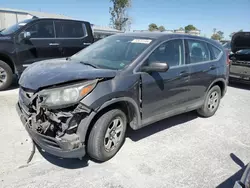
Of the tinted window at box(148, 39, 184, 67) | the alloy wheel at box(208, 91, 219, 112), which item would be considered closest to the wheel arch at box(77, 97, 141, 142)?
the tinted window at box(148, 39, 184, 67)

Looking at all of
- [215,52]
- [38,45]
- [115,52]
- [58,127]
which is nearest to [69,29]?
[38,45]

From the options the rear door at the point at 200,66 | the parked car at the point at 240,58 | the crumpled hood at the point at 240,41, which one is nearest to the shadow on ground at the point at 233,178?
the rear door at the point at 200,66

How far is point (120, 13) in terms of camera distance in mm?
28922

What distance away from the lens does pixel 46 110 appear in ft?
8.74

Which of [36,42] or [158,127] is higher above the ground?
[36,42]

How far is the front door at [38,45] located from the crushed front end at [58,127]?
12.8 ft

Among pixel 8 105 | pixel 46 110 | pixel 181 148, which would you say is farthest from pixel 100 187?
pixel 8 105

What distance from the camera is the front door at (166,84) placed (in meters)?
3.41

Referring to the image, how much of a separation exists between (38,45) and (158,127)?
169 inches

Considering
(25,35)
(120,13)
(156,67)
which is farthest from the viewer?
(120,13)

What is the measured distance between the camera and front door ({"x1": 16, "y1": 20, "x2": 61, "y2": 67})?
619 centimetres

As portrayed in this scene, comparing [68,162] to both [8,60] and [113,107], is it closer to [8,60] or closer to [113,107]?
[113,107]

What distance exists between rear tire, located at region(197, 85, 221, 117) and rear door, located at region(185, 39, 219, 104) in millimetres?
276

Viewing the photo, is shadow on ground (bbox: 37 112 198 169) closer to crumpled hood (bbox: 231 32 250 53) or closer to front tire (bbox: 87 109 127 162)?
front tire (bbox: 87 109 127 162)
